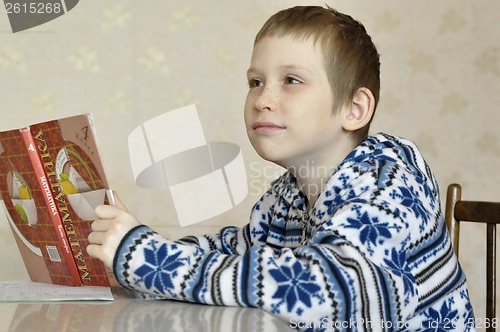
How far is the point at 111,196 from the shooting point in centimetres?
88

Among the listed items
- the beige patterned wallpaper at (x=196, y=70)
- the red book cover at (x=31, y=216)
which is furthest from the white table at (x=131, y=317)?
the beige patterned wallpaper at (x=196, y=70)

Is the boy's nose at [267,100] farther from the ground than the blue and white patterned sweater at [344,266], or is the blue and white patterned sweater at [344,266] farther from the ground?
the boy's nose at [267,100]

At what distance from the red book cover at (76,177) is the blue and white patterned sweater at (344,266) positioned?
0.08m

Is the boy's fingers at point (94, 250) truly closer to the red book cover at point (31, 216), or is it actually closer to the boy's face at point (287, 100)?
the red book cover at point (31, 216)

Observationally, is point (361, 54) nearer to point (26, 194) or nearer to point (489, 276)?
point (489, 276)

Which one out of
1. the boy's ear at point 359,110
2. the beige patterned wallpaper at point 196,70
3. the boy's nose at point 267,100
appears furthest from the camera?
the beige patterned wallpaper at point 196,70

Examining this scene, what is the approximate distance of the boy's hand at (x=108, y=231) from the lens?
0.84m

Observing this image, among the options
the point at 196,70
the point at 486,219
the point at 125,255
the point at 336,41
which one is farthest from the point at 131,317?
the point at 196,70

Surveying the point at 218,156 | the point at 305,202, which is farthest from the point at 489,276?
the point at 218,156

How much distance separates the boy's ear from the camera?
1181 mm

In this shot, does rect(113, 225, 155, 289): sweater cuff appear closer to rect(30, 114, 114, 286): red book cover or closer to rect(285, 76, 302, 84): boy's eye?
rect(30, 114, 114, 286): red book cover

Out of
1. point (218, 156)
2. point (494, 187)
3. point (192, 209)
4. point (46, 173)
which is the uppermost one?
point (46, 173)

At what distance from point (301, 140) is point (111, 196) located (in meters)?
0.33

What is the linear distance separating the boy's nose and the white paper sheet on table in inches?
13.3
